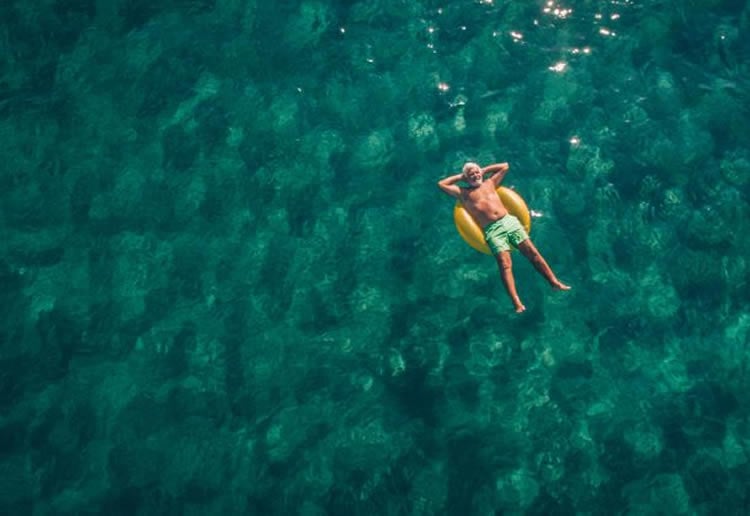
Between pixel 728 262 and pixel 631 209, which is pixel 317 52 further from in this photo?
pixel 728 262

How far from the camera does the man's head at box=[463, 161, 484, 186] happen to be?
8.74 m

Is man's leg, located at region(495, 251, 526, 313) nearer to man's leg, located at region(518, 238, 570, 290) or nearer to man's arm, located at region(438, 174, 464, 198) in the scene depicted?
man's leg, located at region(518, 238, 570, 290)

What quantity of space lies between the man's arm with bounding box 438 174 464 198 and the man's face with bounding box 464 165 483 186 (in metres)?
0.16

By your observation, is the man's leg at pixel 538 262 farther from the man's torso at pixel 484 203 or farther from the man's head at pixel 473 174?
the man's head at pixel 473 174

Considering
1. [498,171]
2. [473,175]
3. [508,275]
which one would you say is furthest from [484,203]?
[508,275]

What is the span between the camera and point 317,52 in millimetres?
10641

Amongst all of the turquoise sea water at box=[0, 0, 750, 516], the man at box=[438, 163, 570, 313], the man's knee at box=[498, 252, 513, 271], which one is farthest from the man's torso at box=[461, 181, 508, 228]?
the turquoise sea water at box=[0, 0, 750, 516]

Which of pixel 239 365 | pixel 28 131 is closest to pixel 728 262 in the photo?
pixel 239 365

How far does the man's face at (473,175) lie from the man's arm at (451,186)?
0.16m

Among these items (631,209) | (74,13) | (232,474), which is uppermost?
(74,13)

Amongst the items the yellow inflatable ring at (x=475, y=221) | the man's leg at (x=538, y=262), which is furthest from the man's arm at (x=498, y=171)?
the man's leg at (x=538, y=262)

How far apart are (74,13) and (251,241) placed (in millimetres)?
5558

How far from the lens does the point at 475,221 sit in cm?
866

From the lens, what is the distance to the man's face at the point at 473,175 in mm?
8742
